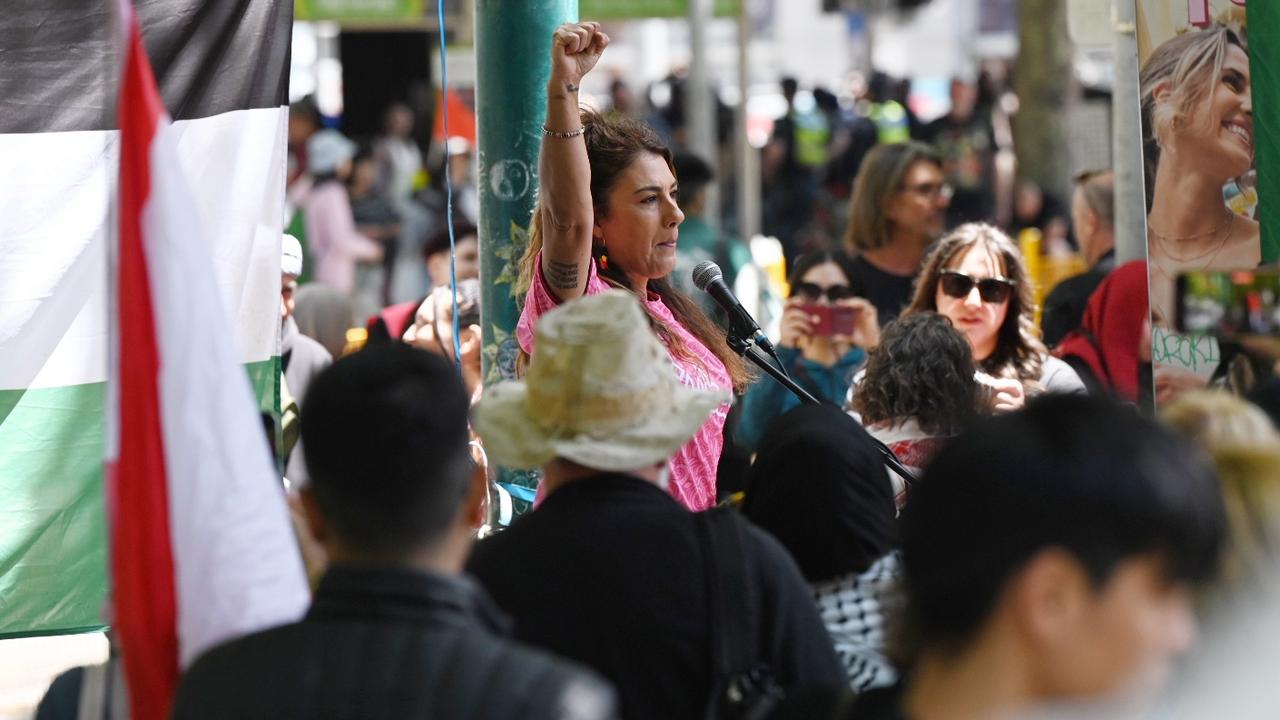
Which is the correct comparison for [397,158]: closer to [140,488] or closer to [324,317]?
[324,317]

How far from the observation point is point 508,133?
15.5ft

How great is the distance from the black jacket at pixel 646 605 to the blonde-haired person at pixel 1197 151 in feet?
6.32

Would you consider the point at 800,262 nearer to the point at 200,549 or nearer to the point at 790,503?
the point at 790,503

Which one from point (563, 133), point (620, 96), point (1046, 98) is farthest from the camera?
point (620, 96)

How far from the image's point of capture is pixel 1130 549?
187cm

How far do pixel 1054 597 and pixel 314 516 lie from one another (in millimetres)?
959

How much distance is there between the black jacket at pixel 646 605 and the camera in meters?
2.68

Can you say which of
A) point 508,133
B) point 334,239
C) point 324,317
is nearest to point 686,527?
point 508,133

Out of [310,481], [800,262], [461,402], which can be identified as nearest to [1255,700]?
[461,402]

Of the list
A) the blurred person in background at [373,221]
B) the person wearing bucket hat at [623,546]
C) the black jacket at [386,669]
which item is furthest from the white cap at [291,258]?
the blurred person in background at [373,221]

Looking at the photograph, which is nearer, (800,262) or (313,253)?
(800,262)

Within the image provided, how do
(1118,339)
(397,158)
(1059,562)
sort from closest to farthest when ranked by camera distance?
(1059,562) → (1118,339) → (397,158)

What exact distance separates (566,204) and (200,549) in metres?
1.71

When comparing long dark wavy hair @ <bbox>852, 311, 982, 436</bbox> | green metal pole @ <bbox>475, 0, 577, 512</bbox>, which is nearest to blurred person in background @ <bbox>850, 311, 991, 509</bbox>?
long dark wavy hair @ <bbox>852, 311, 982, 436</bbox>
